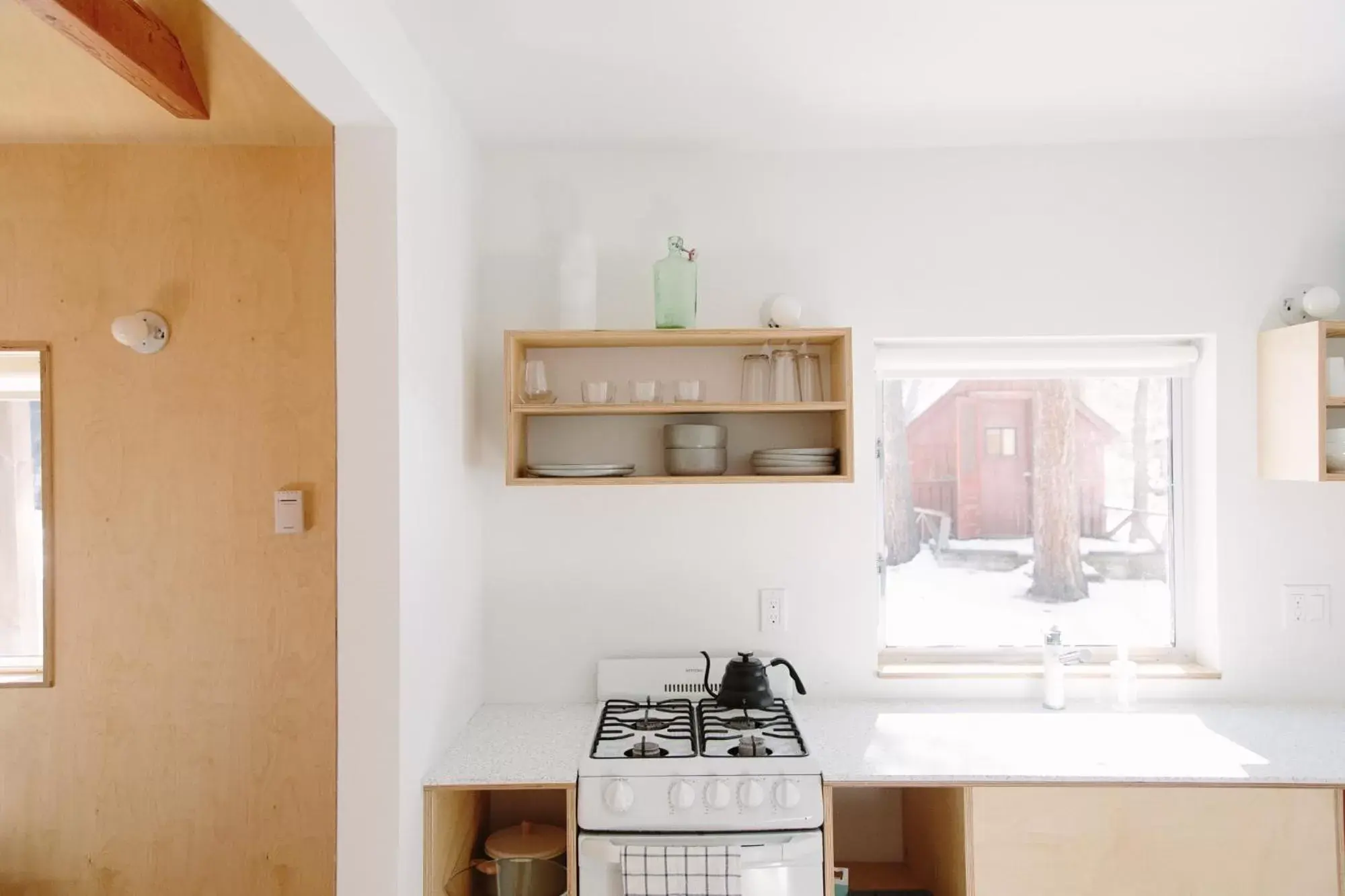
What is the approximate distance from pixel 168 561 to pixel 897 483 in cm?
208

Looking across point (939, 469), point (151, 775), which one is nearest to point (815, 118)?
point (939, 469)

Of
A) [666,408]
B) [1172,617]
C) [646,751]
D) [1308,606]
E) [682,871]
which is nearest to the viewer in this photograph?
[682,871]

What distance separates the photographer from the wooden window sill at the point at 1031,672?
2.45 m

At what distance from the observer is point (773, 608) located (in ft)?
8.13

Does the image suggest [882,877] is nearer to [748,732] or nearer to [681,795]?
[748,732]

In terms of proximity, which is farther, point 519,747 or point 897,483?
point 897,483

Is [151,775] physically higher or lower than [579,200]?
lower

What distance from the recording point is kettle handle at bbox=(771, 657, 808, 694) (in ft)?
7.38

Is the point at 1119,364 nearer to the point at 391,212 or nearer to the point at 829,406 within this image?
the point at 829,406

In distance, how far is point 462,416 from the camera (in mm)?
2270

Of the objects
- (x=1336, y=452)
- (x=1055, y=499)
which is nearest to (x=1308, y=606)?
(x=1336, y=452)

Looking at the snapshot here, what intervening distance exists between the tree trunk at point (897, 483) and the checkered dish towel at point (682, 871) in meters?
1.13

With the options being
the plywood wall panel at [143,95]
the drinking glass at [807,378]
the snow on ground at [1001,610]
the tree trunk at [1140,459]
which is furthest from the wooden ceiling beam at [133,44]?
the tree trunk at [1140,459]

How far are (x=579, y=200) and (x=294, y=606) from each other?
1.40m
